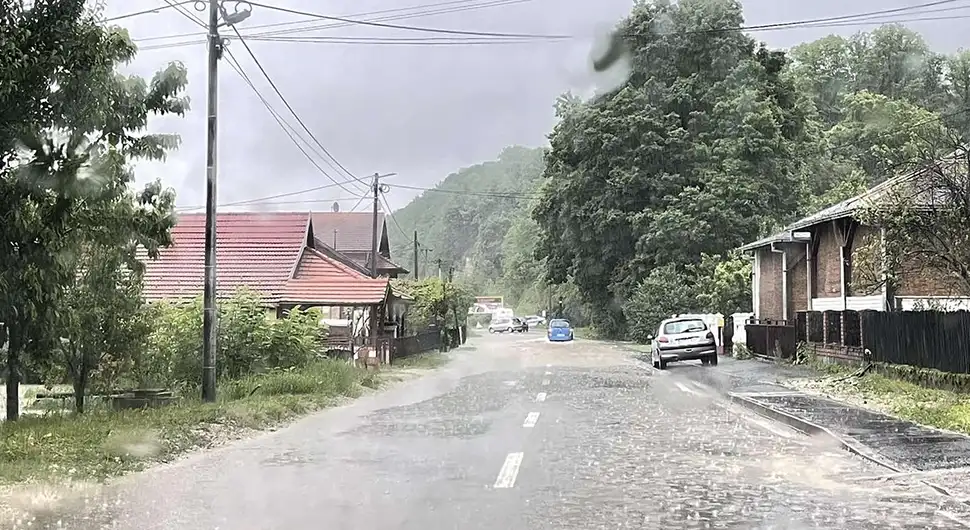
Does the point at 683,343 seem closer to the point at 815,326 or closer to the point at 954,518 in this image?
the point at 815,326

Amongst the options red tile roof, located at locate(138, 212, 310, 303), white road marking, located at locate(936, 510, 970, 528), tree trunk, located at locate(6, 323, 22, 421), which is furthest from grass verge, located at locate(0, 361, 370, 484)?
red tile roof, located at locate(138, 212, 310, 303)

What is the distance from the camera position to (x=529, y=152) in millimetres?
147250

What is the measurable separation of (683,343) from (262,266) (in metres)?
15.6

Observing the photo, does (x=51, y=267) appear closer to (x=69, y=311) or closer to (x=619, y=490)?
(x=69, y=311)

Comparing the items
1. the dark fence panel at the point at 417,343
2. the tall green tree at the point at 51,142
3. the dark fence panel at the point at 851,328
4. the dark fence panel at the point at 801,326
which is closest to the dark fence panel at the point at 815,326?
the dark fence panel at the point at 801,326

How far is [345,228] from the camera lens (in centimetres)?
6781

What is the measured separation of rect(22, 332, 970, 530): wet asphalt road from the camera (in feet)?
29.0

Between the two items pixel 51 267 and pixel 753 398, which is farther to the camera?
pixel 753 398

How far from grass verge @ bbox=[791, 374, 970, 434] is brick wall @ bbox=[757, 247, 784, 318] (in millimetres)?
17096

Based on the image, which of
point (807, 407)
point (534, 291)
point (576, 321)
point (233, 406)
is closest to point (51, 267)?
point (233, 406)

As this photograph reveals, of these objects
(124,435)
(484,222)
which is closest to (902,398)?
(124,435)

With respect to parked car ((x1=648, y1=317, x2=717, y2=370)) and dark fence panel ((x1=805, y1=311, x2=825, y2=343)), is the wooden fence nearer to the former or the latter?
dark fence panel ((x1=805, y1=311, x2=825, y2=343))

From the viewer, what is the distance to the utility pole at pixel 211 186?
18.3 m

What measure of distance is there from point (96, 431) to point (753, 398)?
1257 centimetres
